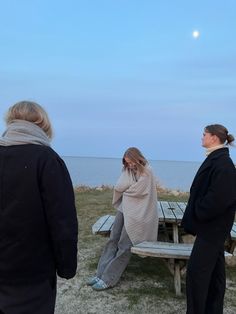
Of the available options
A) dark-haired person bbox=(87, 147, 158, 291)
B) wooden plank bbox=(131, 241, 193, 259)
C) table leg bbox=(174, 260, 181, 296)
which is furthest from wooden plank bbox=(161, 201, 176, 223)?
table leg bbox=(174, 260, 181, 296)

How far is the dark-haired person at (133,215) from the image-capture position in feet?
16.0

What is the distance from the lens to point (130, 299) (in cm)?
448

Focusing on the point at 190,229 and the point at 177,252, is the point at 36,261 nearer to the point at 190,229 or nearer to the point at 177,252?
the point at 190,229

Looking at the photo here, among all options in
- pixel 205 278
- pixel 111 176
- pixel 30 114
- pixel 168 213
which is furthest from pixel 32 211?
pixel 111 176

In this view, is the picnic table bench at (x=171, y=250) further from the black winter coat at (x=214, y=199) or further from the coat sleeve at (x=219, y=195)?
the coat sleeve at (x=219, y=195)

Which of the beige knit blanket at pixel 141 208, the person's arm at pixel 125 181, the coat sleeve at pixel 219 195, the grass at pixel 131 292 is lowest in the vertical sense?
the grass at pixel 131 292

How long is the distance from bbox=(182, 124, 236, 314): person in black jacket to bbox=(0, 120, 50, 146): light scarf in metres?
1.73

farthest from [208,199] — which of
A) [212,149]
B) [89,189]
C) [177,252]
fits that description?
[89,189]

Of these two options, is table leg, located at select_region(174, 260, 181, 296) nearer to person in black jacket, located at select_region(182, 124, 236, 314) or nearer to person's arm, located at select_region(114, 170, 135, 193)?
person in black jacket, located at select_region(182, 124, 236, 314)

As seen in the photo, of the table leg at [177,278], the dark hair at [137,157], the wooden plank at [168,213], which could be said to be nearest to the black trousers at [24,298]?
the table leg at [177,278]

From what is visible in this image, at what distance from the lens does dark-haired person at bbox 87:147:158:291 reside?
487 centimetres

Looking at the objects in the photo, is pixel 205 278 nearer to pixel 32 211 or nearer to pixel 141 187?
pixel 141 187

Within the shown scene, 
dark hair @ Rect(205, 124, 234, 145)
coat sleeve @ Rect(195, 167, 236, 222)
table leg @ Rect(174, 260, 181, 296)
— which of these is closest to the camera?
coat sleeve @ Rect(195, 167, 236, 222)

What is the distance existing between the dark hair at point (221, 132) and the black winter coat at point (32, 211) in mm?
Result: 1882
